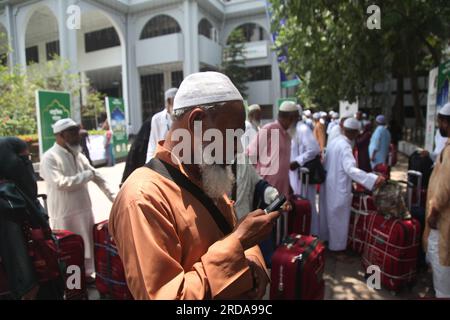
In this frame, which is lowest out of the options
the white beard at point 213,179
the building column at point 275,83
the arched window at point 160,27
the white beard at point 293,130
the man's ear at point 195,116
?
the white beard at point 213,179

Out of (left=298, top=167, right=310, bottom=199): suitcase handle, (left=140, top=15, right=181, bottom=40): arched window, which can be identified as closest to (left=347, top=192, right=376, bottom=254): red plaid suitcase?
(left=298, top=167, right=310, bottom=199): suitcase handle

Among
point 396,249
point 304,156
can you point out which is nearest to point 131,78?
point 304,156

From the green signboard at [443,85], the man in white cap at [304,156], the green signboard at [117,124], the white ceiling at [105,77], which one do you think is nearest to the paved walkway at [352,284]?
the man in white cap at [304,156]

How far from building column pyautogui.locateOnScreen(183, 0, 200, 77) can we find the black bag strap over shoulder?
69.3ft

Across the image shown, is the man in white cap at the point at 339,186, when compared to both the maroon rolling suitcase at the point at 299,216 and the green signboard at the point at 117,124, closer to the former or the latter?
the maroon rolling suitcase at the point at 299,216

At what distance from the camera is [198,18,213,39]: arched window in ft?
78.2

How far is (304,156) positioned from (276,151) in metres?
0.82

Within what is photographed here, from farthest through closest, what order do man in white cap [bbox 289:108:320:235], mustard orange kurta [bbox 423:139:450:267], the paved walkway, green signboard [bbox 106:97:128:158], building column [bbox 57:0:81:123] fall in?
building column [bbox 57:0:81:123], green signboard [bbox 106:97:128:158], man in white cap [bbox 289:108:320:235], the paved walkway, mustard orange kurta [bbox 423:139:450:267]

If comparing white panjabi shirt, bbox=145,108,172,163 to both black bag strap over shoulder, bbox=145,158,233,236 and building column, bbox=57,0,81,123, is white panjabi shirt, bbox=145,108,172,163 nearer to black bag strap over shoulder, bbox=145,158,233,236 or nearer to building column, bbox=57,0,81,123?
black bag strap over shoulder, bbox=145,158,233,236

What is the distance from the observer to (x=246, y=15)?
25906 millimetres

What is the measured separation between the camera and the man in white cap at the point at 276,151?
3.64 meters

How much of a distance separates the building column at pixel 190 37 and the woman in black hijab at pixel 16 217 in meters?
20.0
